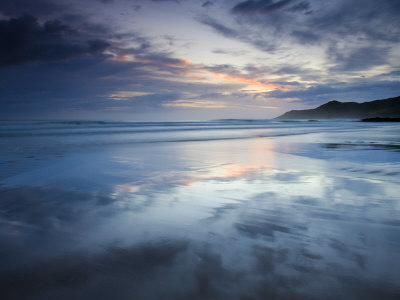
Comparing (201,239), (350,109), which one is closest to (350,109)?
(350,109)

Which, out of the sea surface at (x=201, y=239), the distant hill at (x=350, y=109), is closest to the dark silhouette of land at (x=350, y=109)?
the distant hill at (x=350, y=109)

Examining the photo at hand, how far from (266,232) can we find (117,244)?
4.24 ft

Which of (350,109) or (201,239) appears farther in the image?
(350,109)

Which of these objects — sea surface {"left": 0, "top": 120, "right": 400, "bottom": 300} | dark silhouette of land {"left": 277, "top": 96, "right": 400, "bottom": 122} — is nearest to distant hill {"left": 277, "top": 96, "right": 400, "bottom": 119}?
dark silhouette of land {"left": 277, "top": 96, "right": 400, "bottom": 122}

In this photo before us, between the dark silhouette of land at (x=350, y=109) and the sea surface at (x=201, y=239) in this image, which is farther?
the dark silhouette of land at (x=350, y=109)

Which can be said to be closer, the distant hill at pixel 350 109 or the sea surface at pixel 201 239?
the sea surface at pixel 201 239

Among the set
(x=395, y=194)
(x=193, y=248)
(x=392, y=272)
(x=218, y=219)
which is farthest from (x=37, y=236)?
(x=395, y=194)

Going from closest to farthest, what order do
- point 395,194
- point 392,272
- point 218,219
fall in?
point 392,272 → point 218,219 → point 395,194

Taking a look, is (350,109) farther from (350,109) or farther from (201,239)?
(201,239)

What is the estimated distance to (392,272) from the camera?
156 cm

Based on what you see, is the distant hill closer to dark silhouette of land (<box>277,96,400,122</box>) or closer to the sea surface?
dark silhouette of land (<box>277,96,400,122</box>)

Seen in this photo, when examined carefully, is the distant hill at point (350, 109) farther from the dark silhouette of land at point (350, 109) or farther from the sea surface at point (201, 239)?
the sea surface at point (201, 239)

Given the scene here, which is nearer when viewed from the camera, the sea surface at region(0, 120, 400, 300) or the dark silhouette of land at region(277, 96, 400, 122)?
the sea surface at region(0, 120, 400, 300)

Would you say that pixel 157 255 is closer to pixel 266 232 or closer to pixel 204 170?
pixel 266 232
